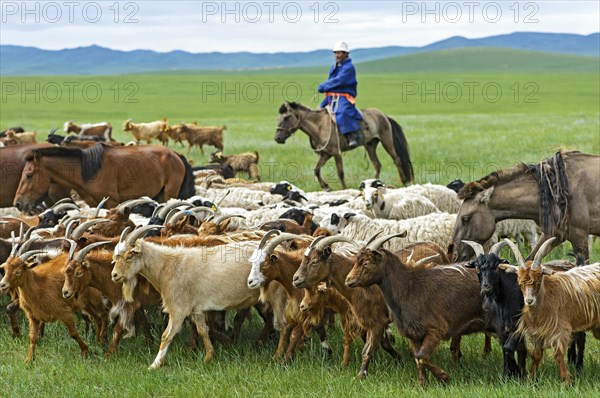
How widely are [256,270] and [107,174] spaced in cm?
581

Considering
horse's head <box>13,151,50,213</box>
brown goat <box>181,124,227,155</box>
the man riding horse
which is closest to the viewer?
horse's head <box>13,151,50,213</box>

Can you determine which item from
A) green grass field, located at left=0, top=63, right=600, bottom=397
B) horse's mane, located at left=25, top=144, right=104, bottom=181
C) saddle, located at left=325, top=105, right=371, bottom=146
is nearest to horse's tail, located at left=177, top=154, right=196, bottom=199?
horse's mane, located at left=25, top=144, right=104, bottom=181

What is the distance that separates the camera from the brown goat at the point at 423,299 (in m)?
7.19

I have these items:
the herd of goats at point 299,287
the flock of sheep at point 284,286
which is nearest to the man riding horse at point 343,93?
the herd of goats at point 299,287

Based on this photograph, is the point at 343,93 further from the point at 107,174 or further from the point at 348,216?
the point at 348,216

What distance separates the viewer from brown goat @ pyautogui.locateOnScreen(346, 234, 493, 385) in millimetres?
7188

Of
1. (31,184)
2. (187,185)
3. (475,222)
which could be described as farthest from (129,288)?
(187,185)

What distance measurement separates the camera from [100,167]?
509 inches

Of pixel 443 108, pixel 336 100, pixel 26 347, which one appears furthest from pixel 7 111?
pixel 26 347

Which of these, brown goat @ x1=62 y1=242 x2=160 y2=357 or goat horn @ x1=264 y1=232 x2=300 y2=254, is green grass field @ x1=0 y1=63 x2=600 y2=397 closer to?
brown goat @ x1=62 y1=242 x2=160 y2=357

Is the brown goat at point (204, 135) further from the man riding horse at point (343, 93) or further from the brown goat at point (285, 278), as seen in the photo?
the brown goat at point (285, 278)

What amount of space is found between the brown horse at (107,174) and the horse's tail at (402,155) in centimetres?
587

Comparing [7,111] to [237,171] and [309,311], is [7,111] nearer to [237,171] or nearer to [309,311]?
[237,171]

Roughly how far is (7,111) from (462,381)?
54307mm
